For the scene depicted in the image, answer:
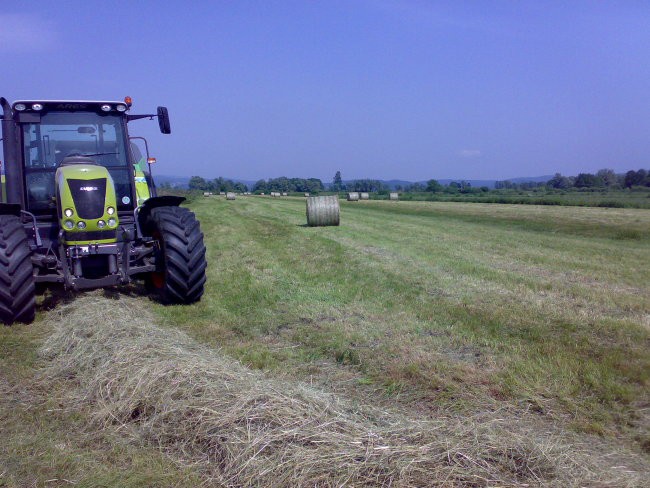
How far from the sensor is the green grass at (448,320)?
485cm

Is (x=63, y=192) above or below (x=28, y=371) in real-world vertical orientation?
above

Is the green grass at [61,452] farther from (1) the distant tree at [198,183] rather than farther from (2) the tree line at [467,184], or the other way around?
(1) the distant tree at [198,183]

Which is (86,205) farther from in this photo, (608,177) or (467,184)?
(467,184)

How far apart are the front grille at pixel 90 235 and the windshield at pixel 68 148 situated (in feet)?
3.22

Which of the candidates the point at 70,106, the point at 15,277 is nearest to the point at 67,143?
the point at 70,106

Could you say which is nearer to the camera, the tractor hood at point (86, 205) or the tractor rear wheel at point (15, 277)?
the tractor rear wheel at point (15, 277)

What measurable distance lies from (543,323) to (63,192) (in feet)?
17.6

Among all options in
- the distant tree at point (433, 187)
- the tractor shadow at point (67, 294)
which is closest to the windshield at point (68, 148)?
the tractor shadow at point (67, 294)

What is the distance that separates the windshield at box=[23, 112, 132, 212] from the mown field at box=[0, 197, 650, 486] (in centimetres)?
135

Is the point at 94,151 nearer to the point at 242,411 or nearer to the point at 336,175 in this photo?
the point at 242,411

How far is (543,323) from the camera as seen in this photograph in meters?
6.70

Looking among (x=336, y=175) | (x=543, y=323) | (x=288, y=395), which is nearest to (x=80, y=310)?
(x=288, y=395)

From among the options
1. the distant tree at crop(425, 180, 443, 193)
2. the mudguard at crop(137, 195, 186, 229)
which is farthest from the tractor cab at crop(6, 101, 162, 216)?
the distant tree at crop(425, 180, 443, 193)

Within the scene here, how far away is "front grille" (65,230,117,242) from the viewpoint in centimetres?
698
